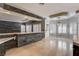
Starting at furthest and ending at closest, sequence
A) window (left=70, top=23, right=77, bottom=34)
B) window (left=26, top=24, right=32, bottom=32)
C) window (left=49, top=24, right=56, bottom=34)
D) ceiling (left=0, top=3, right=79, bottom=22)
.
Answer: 1. window (left=26, top=24, right=32, bottom=32)
2. window (left=49, top=24, right=56, bottom=34)
3. window (left=70, top=23, right=77, bottom=34)
4. ceiling (left=0, top=3, right=79, bottom=22)

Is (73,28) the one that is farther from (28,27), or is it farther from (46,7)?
(28,27)

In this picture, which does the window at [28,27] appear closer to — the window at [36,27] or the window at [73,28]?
the window at [36,27]

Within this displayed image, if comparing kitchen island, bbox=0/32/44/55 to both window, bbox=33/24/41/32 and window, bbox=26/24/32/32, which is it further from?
window, bbox=26/24/32/32

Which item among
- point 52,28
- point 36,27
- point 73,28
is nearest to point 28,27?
point 36,27

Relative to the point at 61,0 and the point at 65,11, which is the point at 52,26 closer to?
the point at 65,11

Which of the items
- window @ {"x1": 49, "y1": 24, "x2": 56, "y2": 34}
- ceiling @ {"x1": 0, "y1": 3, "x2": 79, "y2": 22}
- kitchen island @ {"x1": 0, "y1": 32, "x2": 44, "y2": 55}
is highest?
ceiling @ {"x1": 0, "y1": 3, "x2": 79, "y2": 22}

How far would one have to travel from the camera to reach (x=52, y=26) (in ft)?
6.88

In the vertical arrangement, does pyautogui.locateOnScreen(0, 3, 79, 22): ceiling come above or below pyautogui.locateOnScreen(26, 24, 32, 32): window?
above

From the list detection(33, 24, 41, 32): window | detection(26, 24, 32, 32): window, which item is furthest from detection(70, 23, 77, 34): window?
detection(26, 24, 32, 32): window

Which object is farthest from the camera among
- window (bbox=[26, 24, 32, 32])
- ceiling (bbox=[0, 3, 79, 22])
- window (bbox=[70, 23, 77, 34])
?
window (bbox=[26, 24, 32, 32])

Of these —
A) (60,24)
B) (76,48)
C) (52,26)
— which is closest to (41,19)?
(52,26)

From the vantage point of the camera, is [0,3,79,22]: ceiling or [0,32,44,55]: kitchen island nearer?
[0,3,79,22]: ceiling

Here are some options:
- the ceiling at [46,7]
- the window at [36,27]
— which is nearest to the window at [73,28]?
the ceiling at [46,7]

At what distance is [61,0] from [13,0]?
0.58m
